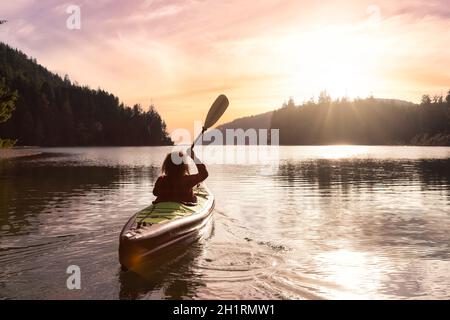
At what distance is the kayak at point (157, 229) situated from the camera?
8.85m

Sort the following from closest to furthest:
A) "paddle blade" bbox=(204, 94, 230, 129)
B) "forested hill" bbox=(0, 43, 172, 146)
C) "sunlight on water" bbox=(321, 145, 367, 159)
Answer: "paddle blade" bbox=(204, 94, 230, 129) → "sunlight on water" bbox=(321, 145, 367, 159) → "forested hill" bbox=(0, 43, 172, 146)

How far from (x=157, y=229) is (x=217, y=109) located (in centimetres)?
893

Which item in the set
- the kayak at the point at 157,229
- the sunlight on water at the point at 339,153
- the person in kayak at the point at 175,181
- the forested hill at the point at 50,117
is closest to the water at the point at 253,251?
the kayak at the point at 157,229

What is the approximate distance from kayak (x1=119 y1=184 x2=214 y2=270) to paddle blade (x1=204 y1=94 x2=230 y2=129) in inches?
223

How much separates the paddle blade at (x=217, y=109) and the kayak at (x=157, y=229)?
5.66m

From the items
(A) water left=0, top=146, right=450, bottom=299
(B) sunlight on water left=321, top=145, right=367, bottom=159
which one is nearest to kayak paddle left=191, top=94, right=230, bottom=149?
(A) water left=0, top=146, right=450, bottom=299

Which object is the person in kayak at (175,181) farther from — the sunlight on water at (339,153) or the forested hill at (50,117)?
the forested hill at (50,117)

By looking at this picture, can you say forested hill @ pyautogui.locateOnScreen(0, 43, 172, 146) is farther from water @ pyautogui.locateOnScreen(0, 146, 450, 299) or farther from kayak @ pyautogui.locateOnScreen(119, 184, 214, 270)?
kayak @ pyautogui.locateOnScreen(119, 184, 214, 270)

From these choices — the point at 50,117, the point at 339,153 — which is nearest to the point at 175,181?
the point at 339,153

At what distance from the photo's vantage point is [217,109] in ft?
58.2

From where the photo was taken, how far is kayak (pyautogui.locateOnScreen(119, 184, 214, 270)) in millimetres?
8852

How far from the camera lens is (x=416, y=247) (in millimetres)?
11617

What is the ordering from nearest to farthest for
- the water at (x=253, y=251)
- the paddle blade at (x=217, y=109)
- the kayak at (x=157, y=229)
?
the water at (x=253, y=251), the kayak at (x=157, y=229), the paddle blade at (x=217, y=109)
